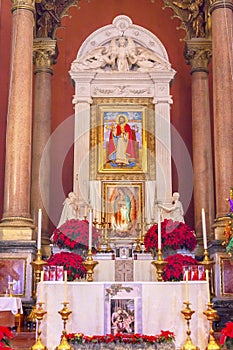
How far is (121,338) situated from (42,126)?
763cm

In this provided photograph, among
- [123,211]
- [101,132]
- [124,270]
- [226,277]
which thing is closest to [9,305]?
[124,270]

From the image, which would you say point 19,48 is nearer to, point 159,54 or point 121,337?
point 159,54

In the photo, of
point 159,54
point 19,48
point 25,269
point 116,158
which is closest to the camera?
point 25,269

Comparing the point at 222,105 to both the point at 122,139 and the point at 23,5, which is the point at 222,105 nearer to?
the point at 122,139

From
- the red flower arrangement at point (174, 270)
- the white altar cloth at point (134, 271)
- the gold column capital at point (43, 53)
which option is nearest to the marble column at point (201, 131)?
the white altar cloth at point (134, 271)

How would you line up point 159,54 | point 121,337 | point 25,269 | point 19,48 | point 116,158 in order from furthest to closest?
1. point 159,54
2. point 116,158
3. point 19,48
4. point 25,269
5. point 121,337

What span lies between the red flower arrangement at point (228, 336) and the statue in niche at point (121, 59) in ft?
28.6

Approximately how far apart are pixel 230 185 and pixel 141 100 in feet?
12.0

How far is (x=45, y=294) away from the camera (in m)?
5.52

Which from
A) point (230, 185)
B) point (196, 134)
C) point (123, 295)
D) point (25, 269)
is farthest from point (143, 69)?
point (123, 295)

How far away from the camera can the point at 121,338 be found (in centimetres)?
527

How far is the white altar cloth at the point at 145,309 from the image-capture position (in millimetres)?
5379

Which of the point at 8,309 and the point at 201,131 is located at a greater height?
the point at 201,131

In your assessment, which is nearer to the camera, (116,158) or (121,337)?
(121,337)
